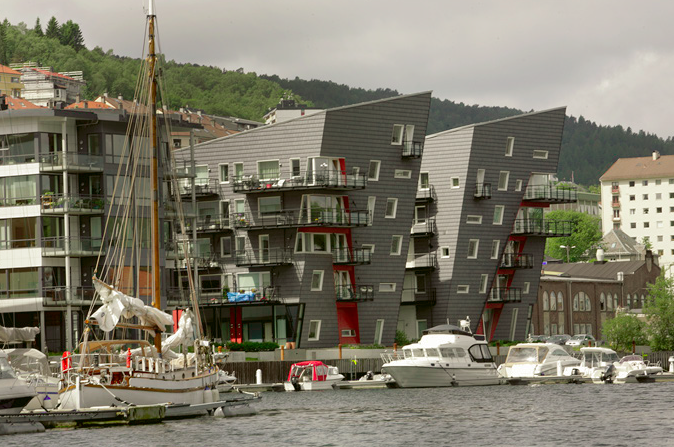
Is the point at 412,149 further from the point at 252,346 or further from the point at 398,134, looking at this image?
the point at 252,346

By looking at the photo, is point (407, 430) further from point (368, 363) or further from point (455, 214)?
point (455, 214)

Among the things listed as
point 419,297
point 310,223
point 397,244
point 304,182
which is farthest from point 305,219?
point 419,297

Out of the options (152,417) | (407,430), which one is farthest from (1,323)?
(407,430)

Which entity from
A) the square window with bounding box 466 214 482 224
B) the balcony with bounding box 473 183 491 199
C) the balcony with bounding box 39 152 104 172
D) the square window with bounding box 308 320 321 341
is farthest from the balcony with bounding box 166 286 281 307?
the balcony with bounding box 473 183 491 199

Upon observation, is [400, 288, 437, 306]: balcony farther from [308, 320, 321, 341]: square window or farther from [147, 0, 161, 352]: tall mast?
[147, 0, 161, 352]: tall mast

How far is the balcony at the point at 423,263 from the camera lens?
369ft

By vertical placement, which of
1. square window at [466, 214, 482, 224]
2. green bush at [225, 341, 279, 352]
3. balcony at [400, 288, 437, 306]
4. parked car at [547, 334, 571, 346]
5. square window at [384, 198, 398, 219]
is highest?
square window at [384, 198, 398, 219]

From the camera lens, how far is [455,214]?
112 meters

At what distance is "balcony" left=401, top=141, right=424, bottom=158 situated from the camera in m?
106

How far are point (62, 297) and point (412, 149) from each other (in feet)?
109

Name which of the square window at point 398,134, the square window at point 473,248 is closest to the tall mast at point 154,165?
the square window at point 398,134

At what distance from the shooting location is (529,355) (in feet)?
295

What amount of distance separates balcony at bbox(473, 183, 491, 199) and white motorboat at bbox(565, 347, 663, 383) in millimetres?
24802

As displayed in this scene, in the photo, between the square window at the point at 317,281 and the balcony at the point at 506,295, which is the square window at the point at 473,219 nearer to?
the balcony at the point at 506,295
